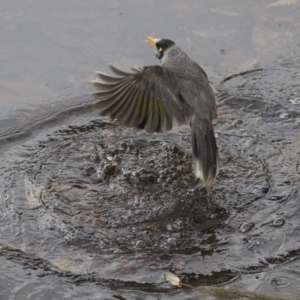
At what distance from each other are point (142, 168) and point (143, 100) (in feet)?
1.96

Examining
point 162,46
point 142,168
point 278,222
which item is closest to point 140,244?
point 278,222

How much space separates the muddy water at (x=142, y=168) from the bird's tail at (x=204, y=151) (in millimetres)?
155

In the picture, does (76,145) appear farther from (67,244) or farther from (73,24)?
(73,24)

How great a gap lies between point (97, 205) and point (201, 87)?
5.03 feet

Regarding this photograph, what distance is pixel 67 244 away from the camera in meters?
5.32

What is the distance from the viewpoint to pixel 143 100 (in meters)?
6.32

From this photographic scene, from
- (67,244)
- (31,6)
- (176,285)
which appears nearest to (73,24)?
(31,6)

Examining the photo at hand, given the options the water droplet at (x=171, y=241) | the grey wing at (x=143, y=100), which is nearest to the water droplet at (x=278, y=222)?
the water droplet at (x=171, y=241)

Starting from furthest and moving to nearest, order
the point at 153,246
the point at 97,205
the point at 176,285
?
the point at 97,205
the point at 153,246
the point at 176,285

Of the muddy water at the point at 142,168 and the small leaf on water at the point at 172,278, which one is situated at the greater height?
the muddy water at the point at 142,168

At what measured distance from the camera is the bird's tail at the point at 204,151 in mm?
5973

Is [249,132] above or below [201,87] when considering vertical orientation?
below

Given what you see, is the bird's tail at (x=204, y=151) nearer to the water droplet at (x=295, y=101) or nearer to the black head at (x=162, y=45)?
the black head at (x=162, y=45)

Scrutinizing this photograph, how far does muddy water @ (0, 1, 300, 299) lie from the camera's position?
4992 mm
